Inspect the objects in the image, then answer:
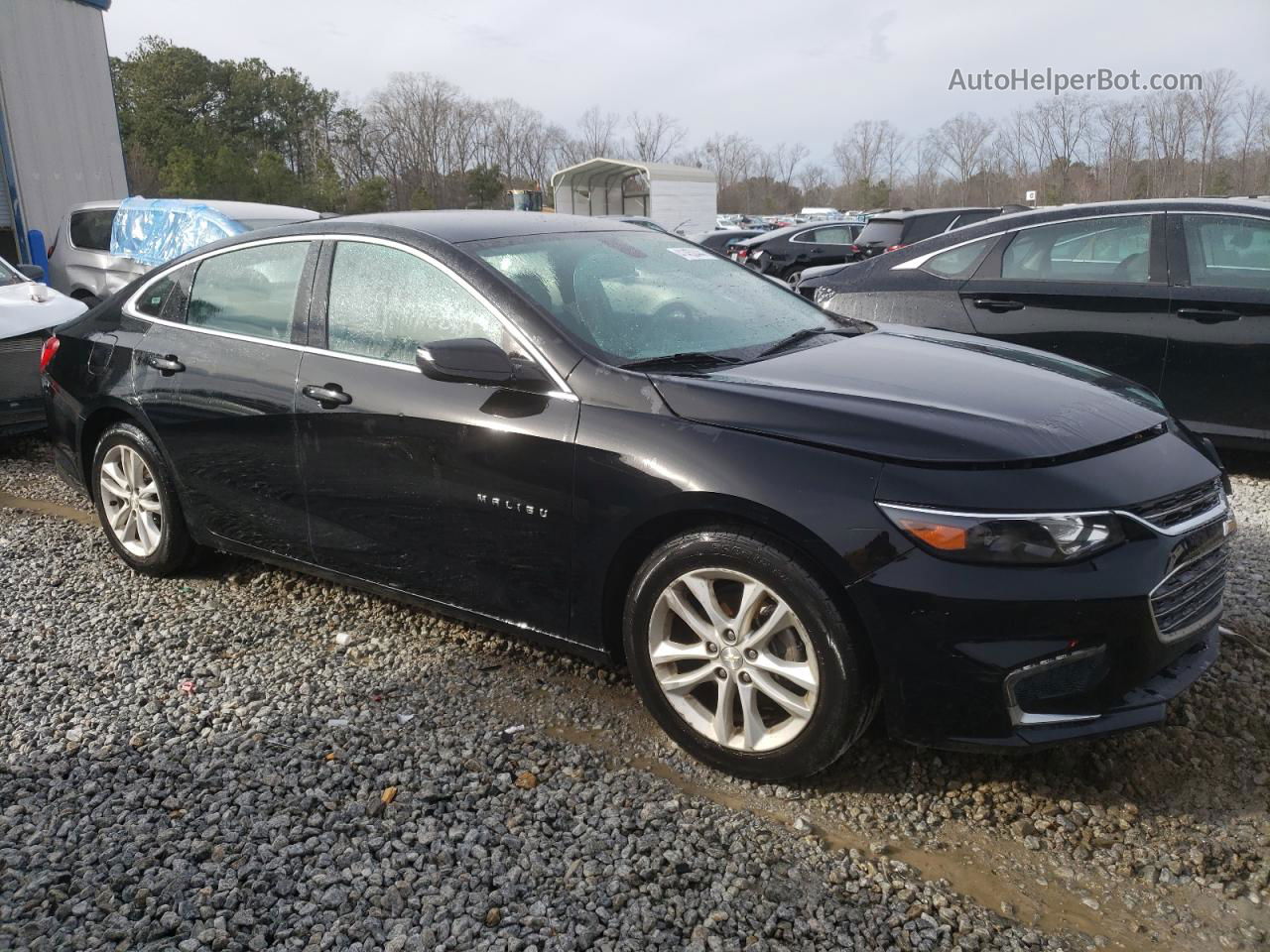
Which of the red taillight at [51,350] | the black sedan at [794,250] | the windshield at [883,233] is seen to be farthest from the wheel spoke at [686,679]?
the black sedan at [794,250]

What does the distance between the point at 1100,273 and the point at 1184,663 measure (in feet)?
12.0

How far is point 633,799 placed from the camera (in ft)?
9.05

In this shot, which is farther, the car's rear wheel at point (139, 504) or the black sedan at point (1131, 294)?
the black sedan at point (1131, 294)

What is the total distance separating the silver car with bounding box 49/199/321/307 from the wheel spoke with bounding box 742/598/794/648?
910 centimetres

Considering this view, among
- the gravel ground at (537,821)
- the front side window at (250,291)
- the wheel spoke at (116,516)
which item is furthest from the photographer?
the wheel spoke at (116,516)

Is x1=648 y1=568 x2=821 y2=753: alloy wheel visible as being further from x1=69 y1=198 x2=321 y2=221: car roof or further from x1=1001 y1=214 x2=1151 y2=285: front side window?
x1=69 y1=198 x2=321 y2=221: car roof

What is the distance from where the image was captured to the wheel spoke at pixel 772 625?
2.62 meters

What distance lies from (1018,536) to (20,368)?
22.2ft

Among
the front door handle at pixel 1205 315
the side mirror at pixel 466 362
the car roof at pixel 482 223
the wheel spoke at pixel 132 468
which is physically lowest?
the wheel spoke at pixel 132 468

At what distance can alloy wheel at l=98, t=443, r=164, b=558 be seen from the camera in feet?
14.4

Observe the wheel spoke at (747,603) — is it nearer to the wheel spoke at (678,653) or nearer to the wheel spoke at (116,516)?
the wheel spoke at (678,653)

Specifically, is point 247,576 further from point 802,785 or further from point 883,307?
point 883,307

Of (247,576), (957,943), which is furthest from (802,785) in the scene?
(247,576)

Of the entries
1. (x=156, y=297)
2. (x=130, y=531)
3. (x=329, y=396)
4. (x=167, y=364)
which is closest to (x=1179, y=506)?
(x=329, y=396)
